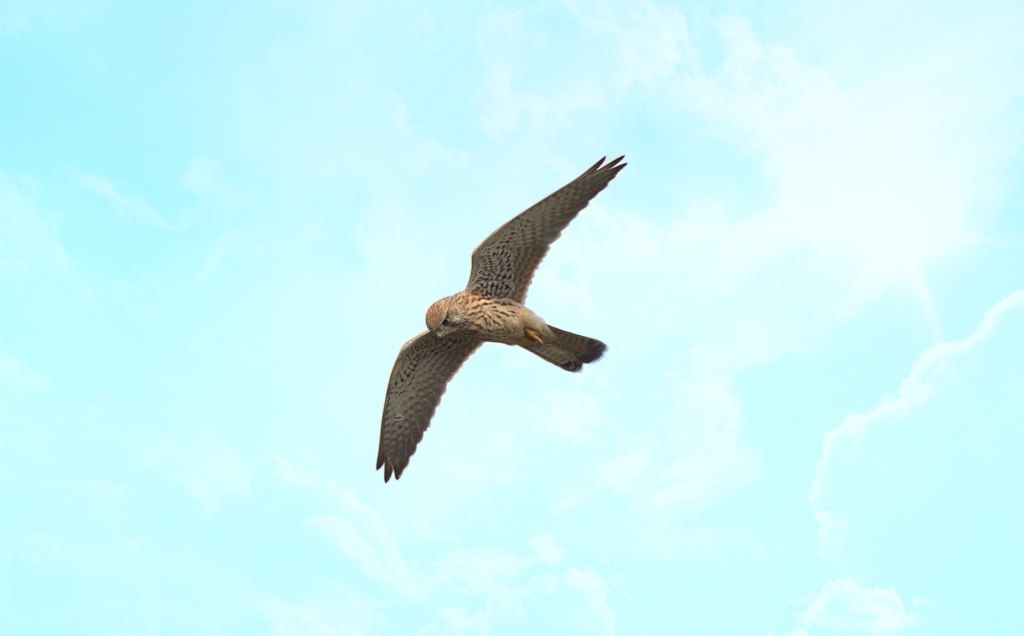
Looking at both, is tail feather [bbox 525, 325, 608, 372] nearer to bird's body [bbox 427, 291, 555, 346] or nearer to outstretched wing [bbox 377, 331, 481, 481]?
bird's body [bbox 427, 291, 555, 346]

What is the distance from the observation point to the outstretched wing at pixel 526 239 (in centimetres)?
1255

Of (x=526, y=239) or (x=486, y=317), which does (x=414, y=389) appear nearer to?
(x=486, y=317)

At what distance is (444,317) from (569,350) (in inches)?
60.5

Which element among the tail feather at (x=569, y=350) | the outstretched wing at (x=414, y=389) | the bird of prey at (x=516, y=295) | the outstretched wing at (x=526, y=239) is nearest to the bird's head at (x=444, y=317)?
the bird of prey at (x=516, y=295)

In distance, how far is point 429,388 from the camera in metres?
14.4

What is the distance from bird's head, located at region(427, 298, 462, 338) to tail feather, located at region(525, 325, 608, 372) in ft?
3.27

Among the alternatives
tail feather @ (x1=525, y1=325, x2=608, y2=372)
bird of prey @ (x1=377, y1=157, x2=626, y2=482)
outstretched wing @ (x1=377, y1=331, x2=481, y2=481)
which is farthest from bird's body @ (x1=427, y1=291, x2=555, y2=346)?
outstretched wing @ (x1=377, y1=331, x2=481, y2=481)

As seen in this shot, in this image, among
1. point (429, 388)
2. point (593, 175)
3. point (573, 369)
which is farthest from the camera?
point (429, 388)

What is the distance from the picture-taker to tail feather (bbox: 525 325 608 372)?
13180mm

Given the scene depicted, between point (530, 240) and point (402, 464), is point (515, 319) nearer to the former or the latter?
point (530, 240)

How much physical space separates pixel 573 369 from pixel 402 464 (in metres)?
2.76

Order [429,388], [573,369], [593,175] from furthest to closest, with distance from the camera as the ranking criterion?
[429,388], [573,369], [593,175]

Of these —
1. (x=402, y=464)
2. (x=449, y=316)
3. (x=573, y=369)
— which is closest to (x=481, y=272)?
(x=449, y=316)

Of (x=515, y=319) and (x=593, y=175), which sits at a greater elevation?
(x=593, y=175)
